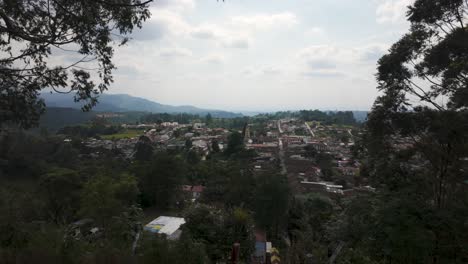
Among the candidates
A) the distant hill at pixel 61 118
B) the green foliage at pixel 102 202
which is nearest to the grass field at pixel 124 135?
the distant hill at pixel 61 118

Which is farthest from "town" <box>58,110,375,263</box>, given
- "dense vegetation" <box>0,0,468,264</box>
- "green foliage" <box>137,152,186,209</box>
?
"dense vegetation" <box>0,0,468,264</box>

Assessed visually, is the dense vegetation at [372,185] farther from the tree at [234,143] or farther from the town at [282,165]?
the tree at [234,143]

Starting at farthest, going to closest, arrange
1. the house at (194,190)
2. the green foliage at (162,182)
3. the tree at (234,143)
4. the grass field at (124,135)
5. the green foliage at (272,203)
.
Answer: the grass field at (124,135), the tree at (234,143), the house at (194,190), the green foliage at (162,182), the green foliage at (272,203)

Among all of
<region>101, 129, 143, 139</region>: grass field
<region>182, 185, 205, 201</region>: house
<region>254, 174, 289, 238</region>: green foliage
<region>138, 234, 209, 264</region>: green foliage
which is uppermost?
<region>138, 234, 209, 264</region>: green foliage

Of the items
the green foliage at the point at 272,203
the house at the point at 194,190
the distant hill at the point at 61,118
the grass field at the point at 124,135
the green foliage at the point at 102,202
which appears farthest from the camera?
the distant hill at the point at 61,118

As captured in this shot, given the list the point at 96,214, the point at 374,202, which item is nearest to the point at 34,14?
the point at 374,202

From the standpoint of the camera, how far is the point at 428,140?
5.06 m

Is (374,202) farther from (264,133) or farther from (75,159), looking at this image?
(264,133)

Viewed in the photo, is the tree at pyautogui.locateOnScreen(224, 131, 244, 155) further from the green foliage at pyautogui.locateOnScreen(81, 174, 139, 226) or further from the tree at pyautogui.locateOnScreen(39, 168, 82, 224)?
the green foliage at pyautogui.locateOnScreen(81, 174, 139, 226)

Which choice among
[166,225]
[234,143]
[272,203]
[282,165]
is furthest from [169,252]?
[234,143]

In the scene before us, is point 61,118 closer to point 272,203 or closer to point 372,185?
point 272,203

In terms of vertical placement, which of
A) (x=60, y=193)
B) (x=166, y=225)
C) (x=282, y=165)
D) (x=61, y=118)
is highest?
(x=61, y=118)

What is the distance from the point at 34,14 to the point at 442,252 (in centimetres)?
596

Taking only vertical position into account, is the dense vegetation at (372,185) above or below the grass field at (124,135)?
above
